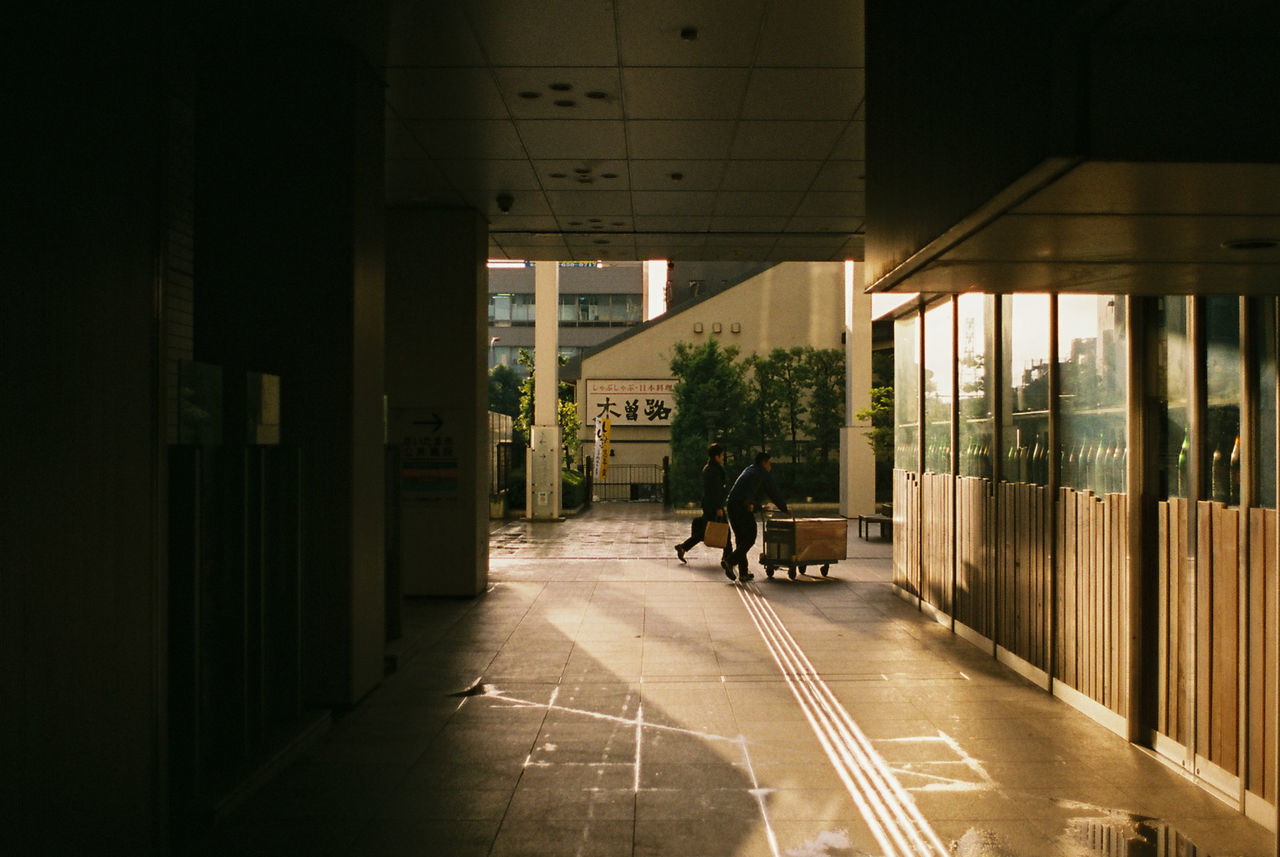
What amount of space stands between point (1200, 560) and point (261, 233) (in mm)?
5754

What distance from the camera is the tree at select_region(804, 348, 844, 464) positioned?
32625 millimetres

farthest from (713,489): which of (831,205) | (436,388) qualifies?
(831,205)

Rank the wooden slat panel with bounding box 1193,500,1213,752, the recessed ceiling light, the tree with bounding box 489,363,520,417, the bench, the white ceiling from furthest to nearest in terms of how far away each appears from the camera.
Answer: the tree with bounding box 489,363,520,417
the bench
the white ceiling
the wooden slat panel with bounding box 1193,500,1213,752
the recessed ceiling light

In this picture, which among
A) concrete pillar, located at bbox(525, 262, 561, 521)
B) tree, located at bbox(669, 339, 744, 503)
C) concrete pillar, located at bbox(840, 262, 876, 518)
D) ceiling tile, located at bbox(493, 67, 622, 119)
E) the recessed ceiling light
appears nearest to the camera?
the recessed ceiling light

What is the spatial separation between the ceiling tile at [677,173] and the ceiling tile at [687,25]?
99.0 inches

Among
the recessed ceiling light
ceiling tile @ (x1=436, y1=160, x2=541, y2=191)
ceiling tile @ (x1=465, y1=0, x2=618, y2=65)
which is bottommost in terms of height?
the recessed ceiling light

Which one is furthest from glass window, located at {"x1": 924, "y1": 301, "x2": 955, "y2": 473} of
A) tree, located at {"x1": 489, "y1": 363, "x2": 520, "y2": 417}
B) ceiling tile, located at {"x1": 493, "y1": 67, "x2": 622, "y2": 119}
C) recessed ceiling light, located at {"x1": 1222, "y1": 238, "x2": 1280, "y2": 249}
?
tree, located at {"x1": 489, "y1": 363, "x2": 520, "y2": 417}

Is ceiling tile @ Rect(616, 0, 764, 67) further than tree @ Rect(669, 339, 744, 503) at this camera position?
No

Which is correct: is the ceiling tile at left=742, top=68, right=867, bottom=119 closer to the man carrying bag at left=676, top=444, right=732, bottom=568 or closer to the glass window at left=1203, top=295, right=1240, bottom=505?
the glass window at left=1203, top=295, right=1240, bottom=505

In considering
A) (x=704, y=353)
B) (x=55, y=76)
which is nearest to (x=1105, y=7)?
(x=55, y=76)

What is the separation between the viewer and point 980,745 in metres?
5.88

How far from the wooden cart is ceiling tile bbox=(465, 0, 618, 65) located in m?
7.71

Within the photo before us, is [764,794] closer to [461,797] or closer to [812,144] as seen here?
[461,797]

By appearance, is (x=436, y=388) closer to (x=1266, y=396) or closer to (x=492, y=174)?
(x=492, y=174)
